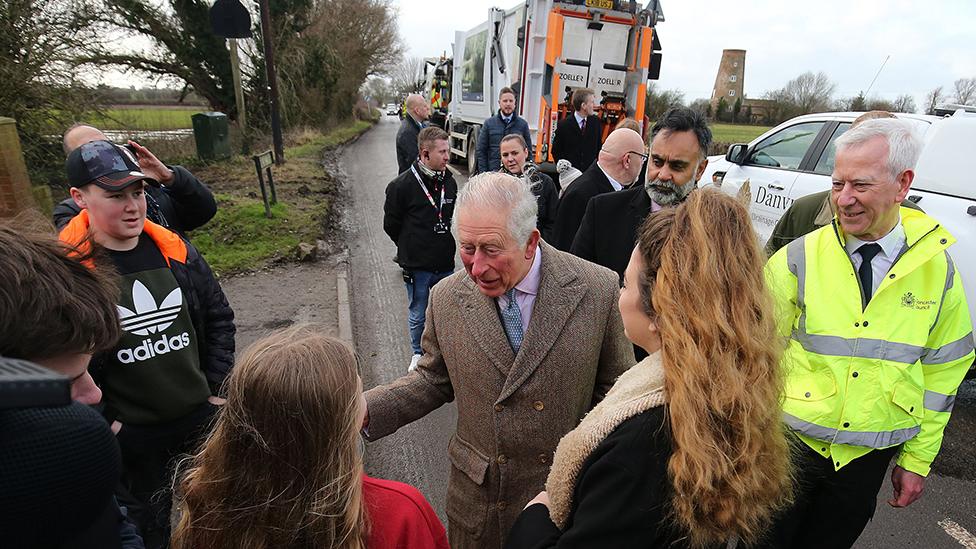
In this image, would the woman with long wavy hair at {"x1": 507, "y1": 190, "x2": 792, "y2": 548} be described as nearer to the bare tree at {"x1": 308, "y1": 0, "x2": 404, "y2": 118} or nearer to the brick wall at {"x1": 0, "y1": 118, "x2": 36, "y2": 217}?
the brick wall at {"x1": 0, "y1": 118, "x2": 36, "y2": 217}

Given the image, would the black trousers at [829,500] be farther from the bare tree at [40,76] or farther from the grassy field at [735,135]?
the grassy field at [735,135]

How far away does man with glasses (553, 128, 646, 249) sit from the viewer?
11.7 ft

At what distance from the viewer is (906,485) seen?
2059 mm

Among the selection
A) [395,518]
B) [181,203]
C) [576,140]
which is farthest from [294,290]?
[395,518]

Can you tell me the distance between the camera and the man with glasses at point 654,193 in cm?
270

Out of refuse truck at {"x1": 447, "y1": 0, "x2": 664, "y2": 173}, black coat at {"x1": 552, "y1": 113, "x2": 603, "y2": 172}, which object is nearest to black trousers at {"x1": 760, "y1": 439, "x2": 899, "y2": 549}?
black coat at {"x1": 552, "y1": 113, "x2": 603, "y2": 172}

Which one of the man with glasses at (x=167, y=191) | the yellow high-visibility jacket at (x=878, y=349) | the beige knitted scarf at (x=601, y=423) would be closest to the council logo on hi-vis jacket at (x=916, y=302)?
the yellow high-visibility jacket at (x=878, y=349)

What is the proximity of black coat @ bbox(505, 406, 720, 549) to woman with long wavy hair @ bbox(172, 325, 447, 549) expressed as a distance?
21.5 inches

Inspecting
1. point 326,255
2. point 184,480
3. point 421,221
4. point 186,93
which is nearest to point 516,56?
point 326,255

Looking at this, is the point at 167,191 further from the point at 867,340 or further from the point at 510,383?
the point at 867,340

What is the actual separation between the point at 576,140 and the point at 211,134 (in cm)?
904

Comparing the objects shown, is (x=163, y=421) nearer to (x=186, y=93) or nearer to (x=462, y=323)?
(x=462, y=323)

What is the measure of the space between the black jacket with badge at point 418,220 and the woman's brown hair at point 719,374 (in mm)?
3254

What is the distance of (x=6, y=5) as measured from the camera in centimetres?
632
